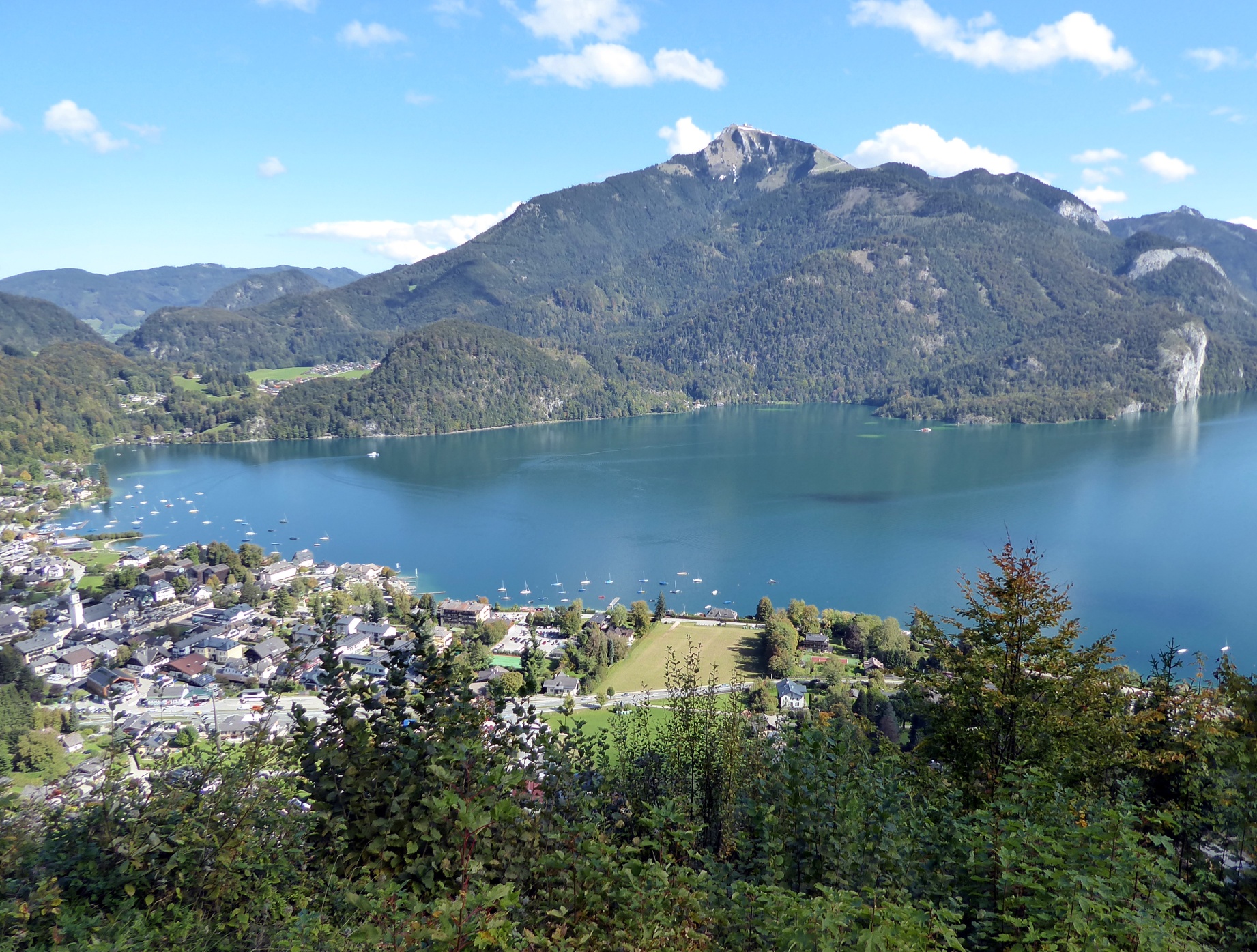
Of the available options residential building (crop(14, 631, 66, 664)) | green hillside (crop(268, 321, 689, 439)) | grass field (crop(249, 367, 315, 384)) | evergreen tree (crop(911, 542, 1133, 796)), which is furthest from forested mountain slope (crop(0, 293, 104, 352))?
evergreen tree (crop(911, 542, 1133, 796))

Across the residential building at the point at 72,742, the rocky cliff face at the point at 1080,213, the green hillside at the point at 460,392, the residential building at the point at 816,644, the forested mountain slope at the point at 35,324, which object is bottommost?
the residential building at the point at 816,644

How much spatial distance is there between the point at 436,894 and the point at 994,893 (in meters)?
2.31

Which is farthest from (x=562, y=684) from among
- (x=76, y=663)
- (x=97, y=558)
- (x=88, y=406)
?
(x=88, y=406)

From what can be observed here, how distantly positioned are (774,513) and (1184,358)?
296ft

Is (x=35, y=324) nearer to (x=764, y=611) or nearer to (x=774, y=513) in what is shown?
(x=774, y=513)

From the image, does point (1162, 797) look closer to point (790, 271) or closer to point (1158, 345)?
point (1158, 345)

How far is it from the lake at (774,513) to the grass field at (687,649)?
3.99 metres

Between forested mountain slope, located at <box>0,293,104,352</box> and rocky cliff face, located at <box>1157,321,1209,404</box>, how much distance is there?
162120 millimetres

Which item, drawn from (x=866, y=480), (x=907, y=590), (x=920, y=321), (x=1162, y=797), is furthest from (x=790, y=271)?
(x=1162, y=797)

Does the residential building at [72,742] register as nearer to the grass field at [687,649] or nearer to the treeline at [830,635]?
the grass field at [687,649]

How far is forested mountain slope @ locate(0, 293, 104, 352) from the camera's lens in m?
124

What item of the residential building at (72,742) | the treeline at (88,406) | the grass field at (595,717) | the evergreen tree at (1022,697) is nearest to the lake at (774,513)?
the treeline at (88,406)

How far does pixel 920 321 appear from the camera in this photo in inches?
5659

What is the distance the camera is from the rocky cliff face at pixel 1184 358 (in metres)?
101
